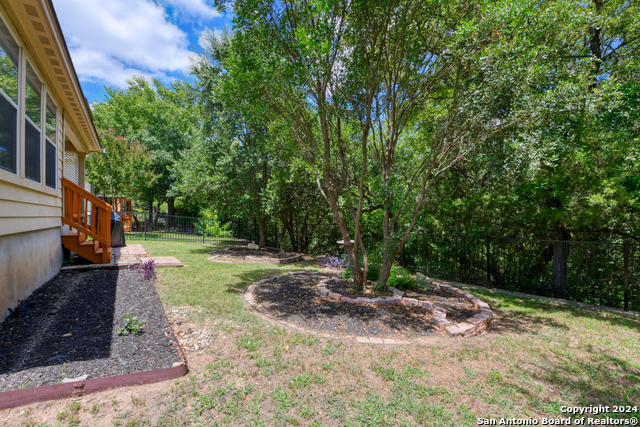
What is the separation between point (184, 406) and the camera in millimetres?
2086

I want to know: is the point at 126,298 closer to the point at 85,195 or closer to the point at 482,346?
the point at 85,195

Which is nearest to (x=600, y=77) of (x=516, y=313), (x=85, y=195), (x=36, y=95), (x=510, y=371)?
(x=516, y=313)

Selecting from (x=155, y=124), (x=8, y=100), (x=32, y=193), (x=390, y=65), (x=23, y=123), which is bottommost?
(x=32, y=193)

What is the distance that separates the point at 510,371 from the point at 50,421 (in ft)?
12.4

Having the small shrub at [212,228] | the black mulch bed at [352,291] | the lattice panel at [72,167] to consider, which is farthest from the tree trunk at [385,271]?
the small shrub at [212,228]

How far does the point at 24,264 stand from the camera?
12.0 feet

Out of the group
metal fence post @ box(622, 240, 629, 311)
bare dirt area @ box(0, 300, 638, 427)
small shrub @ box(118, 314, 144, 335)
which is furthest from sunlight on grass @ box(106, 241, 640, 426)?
metal fence post @ box(622, 240, 629, 311)

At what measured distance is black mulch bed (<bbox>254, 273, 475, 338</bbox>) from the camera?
12.2 ft

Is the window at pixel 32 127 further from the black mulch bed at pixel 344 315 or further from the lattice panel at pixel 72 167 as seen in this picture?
the lattice panel at pixel 72 167

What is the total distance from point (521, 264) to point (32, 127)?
10.9 m

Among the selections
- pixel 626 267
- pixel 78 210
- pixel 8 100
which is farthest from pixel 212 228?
pixel 626 267

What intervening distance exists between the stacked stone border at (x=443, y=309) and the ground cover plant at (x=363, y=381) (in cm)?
16

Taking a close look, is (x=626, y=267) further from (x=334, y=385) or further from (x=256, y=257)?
(x=256, y=257)

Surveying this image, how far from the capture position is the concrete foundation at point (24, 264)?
3121 mm
